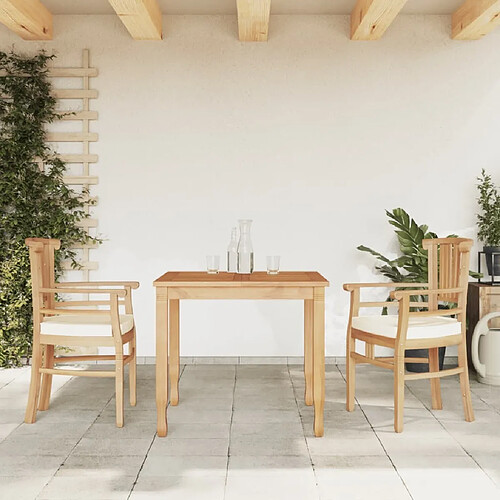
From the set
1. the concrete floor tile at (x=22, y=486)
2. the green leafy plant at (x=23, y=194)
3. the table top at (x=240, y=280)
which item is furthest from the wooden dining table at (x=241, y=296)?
the green leafy plant at (x=23, y=194)

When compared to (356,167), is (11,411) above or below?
below

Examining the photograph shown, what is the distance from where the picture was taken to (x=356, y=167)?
5020mm

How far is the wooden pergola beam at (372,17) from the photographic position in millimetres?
4180

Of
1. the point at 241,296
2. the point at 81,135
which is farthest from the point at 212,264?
the point at 81,135

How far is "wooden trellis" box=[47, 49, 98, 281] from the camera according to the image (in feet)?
16.3

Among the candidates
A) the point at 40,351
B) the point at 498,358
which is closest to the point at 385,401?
the point at 498,358

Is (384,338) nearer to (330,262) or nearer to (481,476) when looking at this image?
(481,476)

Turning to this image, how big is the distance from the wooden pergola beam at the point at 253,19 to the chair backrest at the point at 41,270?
191 cm

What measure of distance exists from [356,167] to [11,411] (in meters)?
2.98

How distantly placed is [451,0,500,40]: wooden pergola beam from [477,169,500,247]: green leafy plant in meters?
1.02

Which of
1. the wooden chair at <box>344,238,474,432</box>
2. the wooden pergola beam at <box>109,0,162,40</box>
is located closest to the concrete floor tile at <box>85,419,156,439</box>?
the wooden chair at <box>344,238,474,432</box>

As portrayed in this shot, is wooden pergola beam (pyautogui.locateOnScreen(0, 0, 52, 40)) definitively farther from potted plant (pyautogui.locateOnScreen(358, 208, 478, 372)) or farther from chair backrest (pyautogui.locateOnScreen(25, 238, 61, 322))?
potted plant (pyautogui.locateOnScreen(358, 208, 478, 372))

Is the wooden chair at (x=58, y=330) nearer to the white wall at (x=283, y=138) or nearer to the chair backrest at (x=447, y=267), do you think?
the white wall at (x=283, y=138)

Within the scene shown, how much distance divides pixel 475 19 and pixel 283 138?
1.57 m
